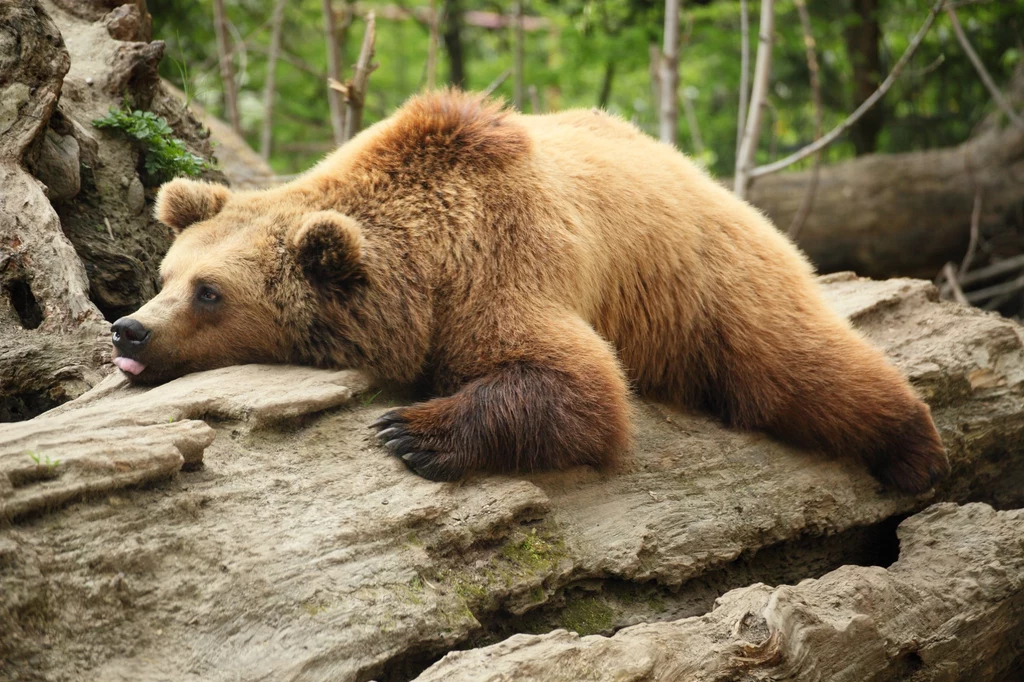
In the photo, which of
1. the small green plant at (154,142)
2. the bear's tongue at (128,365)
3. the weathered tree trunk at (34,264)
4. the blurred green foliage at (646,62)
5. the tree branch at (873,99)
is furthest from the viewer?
the blurred green foliage at (646,62)

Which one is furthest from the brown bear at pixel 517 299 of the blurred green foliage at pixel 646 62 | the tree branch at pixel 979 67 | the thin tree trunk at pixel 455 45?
the thin tree trunk at pixel 455 45

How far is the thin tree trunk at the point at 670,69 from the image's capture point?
8625 mm

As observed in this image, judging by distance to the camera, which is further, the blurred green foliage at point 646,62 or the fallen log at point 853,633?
the blurred green foliage at point 646,62

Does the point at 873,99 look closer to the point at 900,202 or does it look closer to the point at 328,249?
the point at 900,202

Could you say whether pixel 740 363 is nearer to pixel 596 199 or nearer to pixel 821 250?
pixel 596 199

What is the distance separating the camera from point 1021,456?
18.8ft

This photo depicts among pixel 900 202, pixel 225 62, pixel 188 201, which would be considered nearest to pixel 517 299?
pixel 188 201

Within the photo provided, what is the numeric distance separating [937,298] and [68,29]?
5.90 m

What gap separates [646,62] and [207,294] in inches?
362

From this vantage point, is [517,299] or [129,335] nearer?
[129,335]

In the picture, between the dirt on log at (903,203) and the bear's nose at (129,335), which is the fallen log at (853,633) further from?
the dirt on log at (903,203)

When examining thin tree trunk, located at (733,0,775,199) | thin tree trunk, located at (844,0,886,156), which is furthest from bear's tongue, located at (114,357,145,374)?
thin tree trunk, located at (844,0,886,156)

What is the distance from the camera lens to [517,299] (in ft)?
14.5

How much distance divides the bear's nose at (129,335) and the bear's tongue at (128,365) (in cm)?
5
